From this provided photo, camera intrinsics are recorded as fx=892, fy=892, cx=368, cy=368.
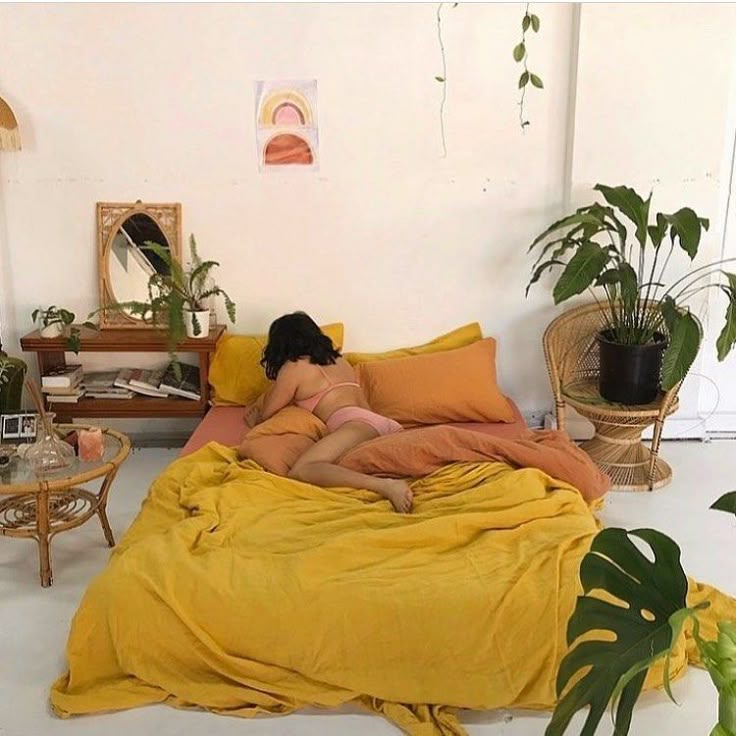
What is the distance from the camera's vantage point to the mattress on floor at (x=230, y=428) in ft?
11.5

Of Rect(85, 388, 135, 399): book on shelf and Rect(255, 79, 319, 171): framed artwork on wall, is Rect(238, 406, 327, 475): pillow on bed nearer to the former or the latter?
Rect(85, 388, 135, 399): book on shelf

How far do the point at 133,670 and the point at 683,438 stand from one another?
2911mm

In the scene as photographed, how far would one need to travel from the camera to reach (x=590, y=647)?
1266 millimetres

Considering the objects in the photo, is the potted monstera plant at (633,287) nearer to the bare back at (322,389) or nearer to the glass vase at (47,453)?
the bare back at (322,389)

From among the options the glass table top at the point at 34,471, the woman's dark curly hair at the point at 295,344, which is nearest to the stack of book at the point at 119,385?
the woman's dark curly hair at the point at 295,344

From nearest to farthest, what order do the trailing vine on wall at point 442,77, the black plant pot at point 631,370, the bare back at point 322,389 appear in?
the bare back at point 322,389 → the black plant pot at point 631,370 → the trailing vine on wall at point 442,77

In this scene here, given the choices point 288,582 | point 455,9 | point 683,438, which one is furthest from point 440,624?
point 455,9

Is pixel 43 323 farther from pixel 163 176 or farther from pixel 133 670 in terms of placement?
pixel 133 670

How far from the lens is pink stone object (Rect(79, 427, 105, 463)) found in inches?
117

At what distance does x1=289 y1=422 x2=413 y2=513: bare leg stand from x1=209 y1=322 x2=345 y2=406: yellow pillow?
740 millimetres

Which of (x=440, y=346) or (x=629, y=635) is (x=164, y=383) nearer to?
(x=440, y=346)

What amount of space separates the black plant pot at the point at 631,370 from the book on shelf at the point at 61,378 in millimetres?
2323

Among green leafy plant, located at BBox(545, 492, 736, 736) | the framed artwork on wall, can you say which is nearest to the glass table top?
the framed artwork on wall

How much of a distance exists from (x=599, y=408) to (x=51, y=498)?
217 cm
